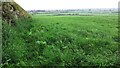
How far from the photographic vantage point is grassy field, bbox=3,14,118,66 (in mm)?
14359

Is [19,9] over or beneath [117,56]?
over

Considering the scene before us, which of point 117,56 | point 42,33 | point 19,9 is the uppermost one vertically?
point 19,9

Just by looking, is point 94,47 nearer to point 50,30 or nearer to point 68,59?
point 68,59

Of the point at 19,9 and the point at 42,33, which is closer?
the point at 42,33

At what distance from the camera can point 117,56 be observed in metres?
15.2

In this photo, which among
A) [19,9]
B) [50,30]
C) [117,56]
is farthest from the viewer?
[19,9]

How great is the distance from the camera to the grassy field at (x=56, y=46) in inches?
565

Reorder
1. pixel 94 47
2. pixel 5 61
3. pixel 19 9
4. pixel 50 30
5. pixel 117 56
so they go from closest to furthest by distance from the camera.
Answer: pixel 5 61 < pixel 117 56 < pixel 94 47 < pixel 50 30 < pixel 19 9

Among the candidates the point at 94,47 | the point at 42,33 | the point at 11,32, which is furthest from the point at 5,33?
the point at 94,47

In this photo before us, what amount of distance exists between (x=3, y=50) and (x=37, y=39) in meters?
2.76

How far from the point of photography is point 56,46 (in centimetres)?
1605

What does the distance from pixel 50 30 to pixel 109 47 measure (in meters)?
4.50

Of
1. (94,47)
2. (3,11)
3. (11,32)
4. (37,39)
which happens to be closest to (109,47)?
(94,47)

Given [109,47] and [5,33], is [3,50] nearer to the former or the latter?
[5,33]
